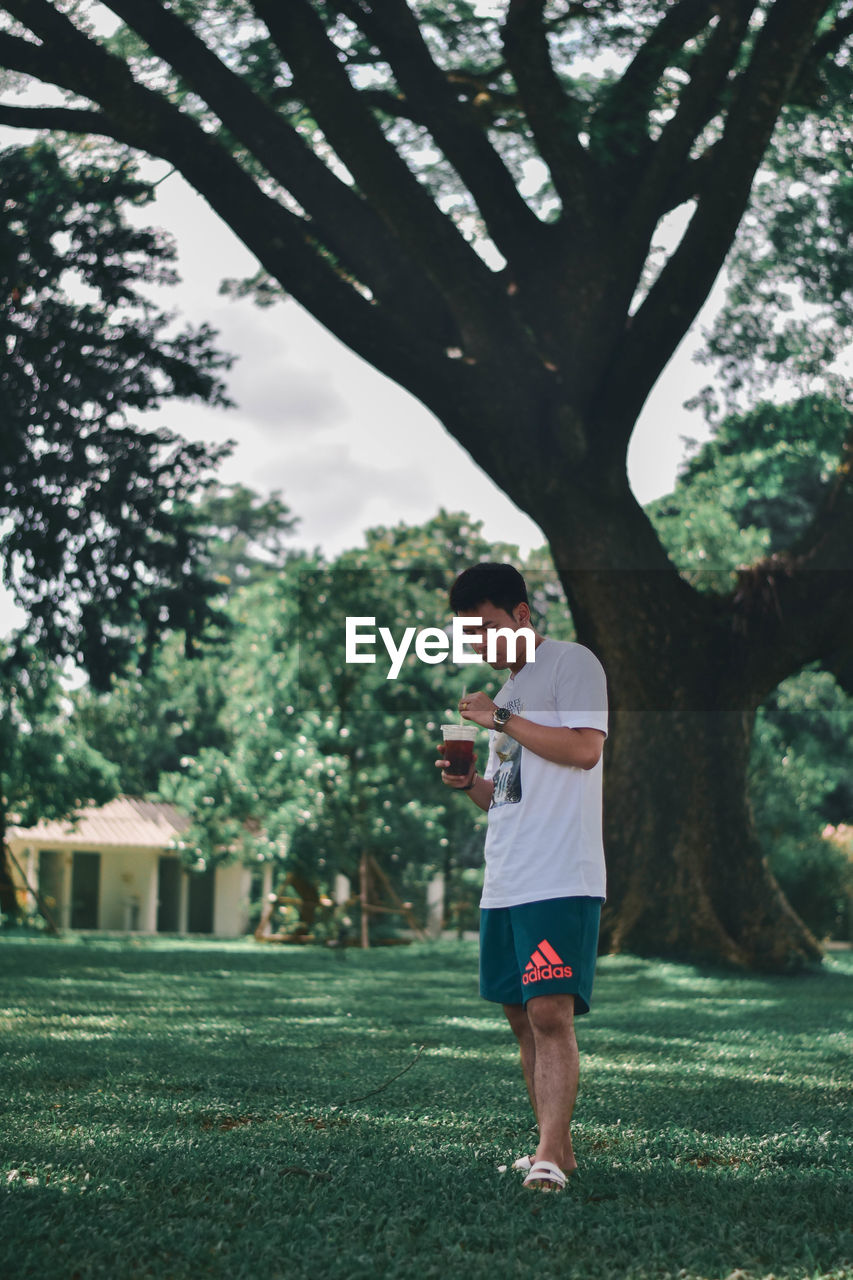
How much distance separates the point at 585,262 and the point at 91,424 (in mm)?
5666

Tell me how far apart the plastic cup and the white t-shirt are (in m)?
0.23

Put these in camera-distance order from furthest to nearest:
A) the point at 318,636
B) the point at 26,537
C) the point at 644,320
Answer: the point at 318,636 → the point at 26,537 → the point at 644,320

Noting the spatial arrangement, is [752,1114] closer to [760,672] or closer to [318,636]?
[760,672]

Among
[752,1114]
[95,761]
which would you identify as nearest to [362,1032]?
[752,1114]

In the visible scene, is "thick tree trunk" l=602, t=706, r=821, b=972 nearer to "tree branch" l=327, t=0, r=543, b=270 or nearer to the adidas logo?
"tree branch" l=327, t=0, r=543, b=270

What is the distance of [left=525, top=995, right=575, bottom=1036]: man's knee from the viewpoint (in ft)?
12.5

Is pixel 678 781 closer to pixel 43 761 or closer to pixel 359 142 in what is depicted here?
pixel 359 142

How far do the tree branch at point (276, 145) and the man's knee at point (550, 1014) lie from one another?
10.3 meters

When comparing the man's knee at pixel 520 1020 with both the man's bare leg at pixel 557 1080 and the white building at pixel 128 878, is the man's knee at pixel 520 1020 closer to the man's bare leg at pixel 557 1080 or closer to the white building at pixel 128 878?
the man's bare leg at pixel 557 1080

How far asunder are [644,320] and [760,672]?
149 inches

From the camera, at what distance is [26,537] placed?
49.3 feet

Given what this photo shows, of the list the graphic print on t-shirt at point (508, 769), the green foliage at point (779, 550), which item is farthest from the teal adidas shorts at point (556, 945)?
the green foliage at point (779, 550)

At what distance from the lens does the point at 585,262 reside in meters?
13.3

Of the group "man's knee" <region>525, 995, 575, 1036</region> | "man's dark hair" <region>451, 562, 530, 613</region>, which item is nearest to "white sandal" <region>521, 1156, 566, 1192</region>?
"man's knee" <region>525, 995, 575, 1036</region>
